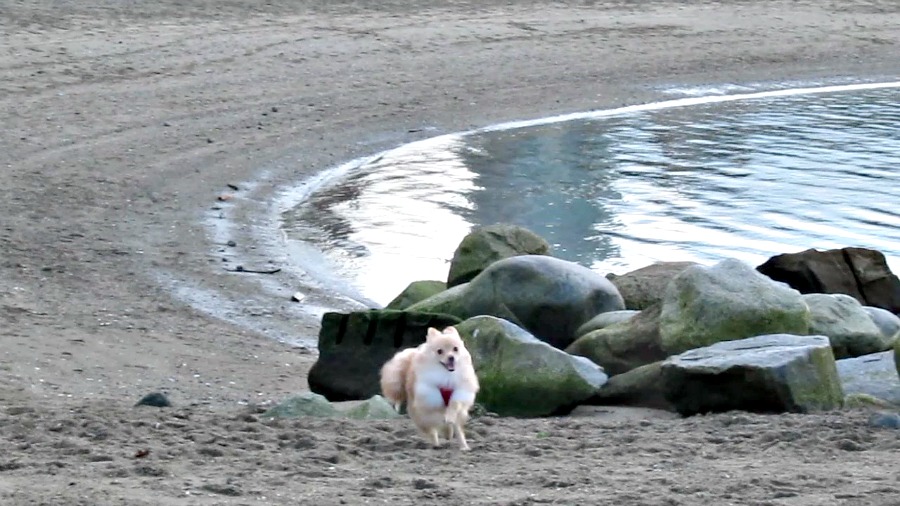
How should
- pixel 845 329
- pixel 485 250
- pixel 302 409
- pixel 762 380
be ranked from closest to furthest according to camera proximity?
pixel 302 409 < pixel 762 380 < pixel 845 329 < pixel 485 250

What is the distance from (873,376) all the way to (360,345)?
8.30 feet

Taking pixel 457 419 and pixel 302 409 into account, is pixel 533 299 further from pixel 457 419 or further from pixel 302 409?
pixel 457 419

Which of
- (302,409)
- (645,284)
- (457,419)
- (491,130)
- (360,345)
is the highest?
(457,419)

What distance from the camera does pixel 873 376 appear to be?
7539 mm

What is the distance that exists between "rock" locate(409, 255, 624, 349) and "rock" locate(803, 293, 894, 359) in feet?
4.16

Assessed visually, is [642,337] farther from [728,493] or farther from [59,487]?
[59,487]

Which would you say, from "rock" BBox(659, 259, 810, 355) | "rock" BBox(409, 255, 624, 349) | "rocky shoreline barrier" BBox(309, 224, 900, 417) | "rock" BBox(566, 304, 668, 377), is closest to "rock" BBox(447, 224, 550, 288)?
"rocky shoreline barrier" BBox(309, 224, 900, 417)

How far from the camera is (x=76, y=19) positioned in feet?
65.0

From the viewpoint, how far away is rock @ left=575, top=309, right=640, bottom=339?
8.72 metres

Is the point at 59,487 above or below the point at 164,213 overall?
above

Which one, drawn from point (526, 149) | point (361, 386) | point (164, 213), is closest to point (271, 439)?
point (361, 386)

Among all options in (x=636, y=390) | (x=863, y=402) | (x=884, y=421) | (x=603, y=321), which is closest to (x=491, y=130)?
(x=603, y=321)

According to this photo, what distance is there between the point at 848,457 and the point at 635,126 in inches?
522

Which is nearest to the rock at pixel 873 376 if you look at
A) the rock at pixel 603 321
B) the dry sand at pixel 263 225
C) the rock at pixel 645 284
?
the dry sand at pixel 263 225
